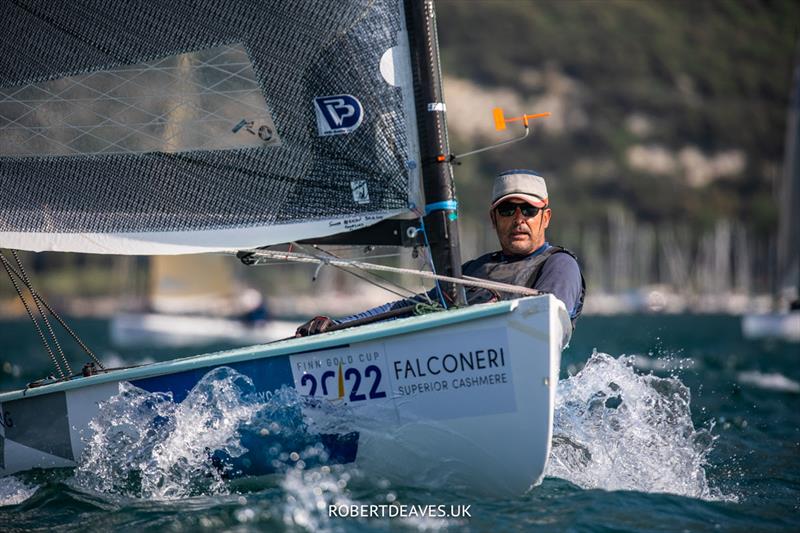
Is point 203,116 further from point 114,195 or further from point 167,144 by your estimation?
point 114,195

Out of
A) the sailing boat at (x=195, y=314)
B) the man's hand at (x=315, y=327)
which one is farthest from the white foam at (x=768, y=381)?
the sailing boat at (x=195, y=314)

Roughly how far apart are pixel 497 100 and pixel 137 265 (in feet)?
324

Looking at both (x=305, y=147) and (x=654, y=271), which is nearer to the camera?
(x=305, y=147)

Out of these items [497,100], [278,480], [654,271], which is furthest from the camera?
[497,100]

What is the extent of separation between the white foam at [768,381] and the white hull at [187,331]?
19006 mm

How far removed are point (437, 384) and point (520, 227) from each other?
4.47 feet

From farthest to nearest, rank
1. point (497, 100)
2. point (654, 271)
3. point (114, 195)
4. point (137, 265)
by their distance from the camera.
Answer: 1. point (497, 100)
2. point (654, 271)
3. point (137, 265)
4. point (114, 195)

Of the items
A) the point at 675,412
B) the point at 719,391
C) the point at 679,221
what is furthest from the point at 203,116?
the point at 679,221

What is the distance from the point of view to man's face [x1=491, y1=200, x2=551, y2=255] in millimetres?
6141

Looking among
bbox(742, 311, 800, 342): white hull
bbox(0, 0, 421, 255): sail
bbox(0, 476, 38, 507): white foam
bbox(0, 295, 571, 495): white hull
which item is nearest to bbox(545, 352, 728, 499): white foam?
bbox(0, 295, 571, 495): white hull

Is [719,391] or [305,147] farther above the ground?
[305,147]

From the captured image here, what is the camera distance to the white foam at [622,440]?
19.4 ft

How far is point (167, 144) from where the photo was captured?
6.41 meters

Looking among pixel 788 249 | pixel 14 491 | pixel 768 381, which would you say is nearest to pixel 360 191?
pixel 14 491
